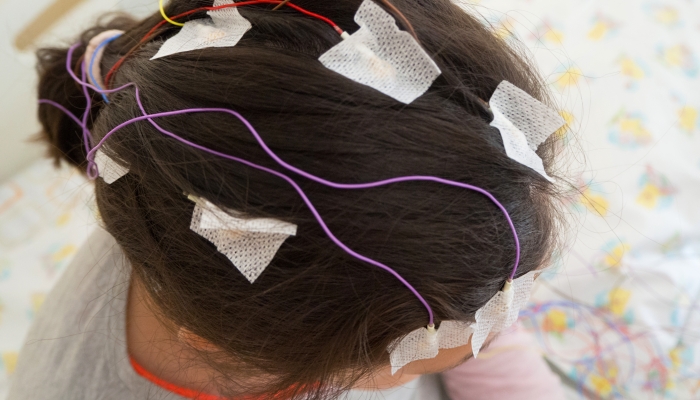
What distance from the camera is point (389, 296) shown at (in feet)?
1.28

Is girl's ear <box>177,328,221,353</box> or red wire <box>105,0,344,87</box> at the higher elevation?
red wire <box>105,0,344,87</box>

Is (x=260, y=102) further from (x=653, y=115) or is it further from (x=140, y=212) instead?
(x=653, y=115)

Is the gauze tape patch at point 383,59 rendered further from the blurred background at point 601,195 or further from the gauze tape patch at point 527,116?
the blurred background at point 601,195

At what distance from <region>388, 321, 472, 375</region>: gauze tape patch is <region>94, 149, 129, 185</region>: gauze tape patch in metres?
0.28

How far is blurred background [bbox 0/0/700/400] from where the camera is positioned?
0.92 metres

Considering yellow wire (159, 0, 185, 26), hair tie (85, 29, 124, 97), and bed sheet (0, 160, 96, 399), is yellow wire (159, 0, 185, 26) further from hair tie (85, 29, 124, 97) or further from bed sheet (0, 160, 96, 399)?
bed sheet (0, 160, 96, 399)

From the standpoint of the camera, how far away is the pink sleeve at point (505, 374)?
771 mm

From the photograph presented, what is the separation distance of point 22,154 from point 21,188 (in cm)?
8

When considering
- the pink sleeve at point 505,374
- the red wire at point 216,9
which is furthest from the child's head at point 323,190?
the pink sleeve at point 505,374

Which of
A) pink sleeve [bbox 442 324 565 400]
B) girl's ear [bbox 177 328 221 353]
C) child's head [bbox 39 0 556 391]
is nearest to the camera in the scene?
child's head [bbox 39 0 556 391]

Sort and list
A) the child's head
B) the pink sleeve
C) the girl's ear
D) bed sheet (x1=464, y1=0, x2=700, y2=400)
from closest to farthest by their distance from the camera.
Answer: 1. the child's head
2. the girl's ear
3. the pink sleeve
4. bed sheet (x1=464, y1=0, x2=700, y2=400)

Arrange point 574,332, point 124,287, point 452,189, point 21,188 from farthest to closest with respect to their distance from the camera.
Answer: point 21,188, point 574,332, point 124,287, point 452,189

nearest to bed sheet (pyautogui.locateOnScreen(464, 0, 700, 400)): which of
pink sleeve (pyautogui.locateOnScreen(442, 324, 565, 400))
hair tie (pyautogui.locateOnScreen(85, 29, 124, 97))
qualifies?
pink sleeve (pyautogui.locateOnScreen(442, 324, 565, 400))

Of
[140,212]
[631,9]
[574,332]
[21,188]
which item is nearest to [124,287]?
[140,212]
